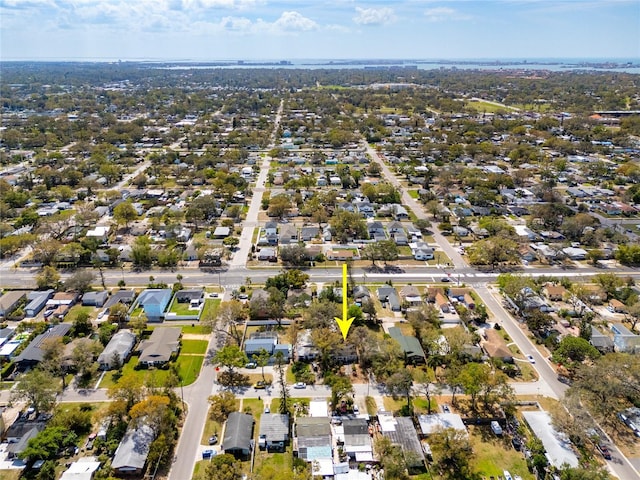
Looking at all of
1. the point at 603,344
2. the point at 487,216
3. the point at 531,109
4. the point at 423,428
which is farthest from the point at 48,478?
the point at 531,109

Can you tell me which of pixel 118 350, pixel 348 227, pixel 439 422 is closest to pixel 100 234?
pixel 118 350

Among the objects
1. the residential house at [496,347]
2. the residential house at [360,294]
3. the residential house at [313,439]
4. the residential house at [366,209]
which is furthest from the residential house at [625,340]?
the residential house at [366,209]

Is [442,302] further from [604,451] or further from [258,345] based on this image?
[258,345]

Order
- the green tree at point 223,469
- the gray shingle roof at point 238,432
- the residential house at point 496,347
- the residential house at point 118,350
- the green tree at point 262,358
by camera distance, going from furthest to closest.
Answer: the residential house at point 496,347
the residential house at point 118,350
the green tree at point 262,358
the gray shingle roof at point 238,432
the green tree at point 223,469

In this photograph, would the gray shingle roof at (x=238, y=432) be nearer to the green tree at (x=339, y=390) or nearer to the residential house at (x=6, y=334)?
the green tree at (x=339, y=390)

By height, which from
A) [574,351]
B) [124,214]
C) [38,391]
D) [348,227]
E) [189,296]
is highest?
[38,391]

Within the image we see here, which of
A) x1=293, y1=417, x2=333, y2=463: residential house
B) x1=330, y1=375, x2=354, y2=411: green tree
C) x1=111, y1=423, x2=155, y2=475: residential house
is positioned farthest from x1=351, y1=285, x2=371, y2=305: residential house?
x1=111, y1=423, x2=155, y2=475: residential house

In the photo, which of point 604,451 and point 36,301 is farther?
point 36,301
